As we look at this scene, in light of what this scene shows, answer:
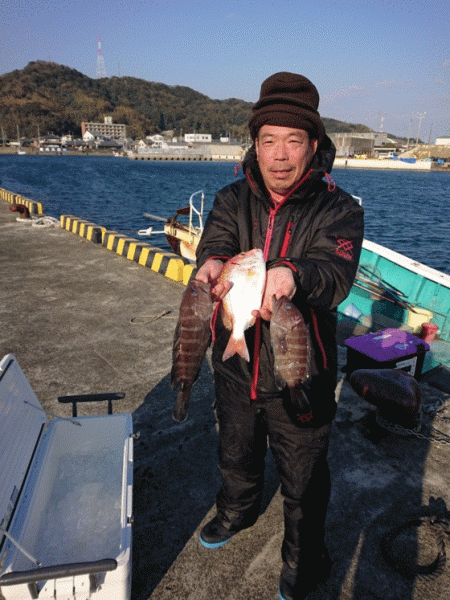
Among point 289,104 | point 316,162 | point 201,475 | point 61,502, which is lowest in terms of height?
point 201,475

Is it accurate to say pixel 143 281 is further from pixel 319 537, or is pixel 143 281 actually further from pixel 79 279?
pixel 319 537

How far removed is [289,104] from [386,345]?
4188mm

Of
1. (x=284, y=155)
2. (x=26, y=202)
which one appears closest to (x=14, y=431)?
(x=284, y=155)

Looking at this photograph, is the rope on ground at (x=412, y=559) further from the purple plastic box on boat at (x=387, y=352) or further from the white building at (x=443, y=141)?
the white building at (x=443, y=141)

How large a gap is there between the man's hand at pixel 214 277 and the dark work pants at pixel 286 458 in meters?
0.87

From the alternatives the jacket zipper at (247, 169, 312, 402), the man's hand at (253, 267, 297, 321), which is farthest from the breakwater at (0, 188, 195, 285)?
the man's hand at (253, 267, 297, 321)

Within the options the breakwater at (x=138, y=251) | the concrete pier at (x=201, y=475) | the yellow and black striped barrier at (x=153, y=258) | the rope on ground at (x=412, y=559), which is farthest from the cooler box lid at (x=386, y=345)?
the yellow and black striped barrier at (x=153, y=258)

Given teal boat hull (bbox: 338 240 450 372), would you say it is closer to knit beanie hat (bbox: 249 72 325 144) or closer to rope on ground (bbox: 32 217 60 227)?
knit beanie hat (bbox: 249 72 325 144)

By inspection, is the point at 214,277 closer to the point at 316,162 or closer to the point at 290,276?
the point at 290,276

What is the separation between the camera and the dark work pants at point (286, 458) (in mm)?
2787

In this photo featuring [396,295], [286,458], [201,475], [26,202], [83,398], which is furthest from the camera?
[26,202]

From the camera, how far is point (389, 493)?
3889 millimetres

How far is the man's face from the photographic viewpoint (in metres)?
2.56

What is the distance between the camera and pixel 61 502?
320 cm
